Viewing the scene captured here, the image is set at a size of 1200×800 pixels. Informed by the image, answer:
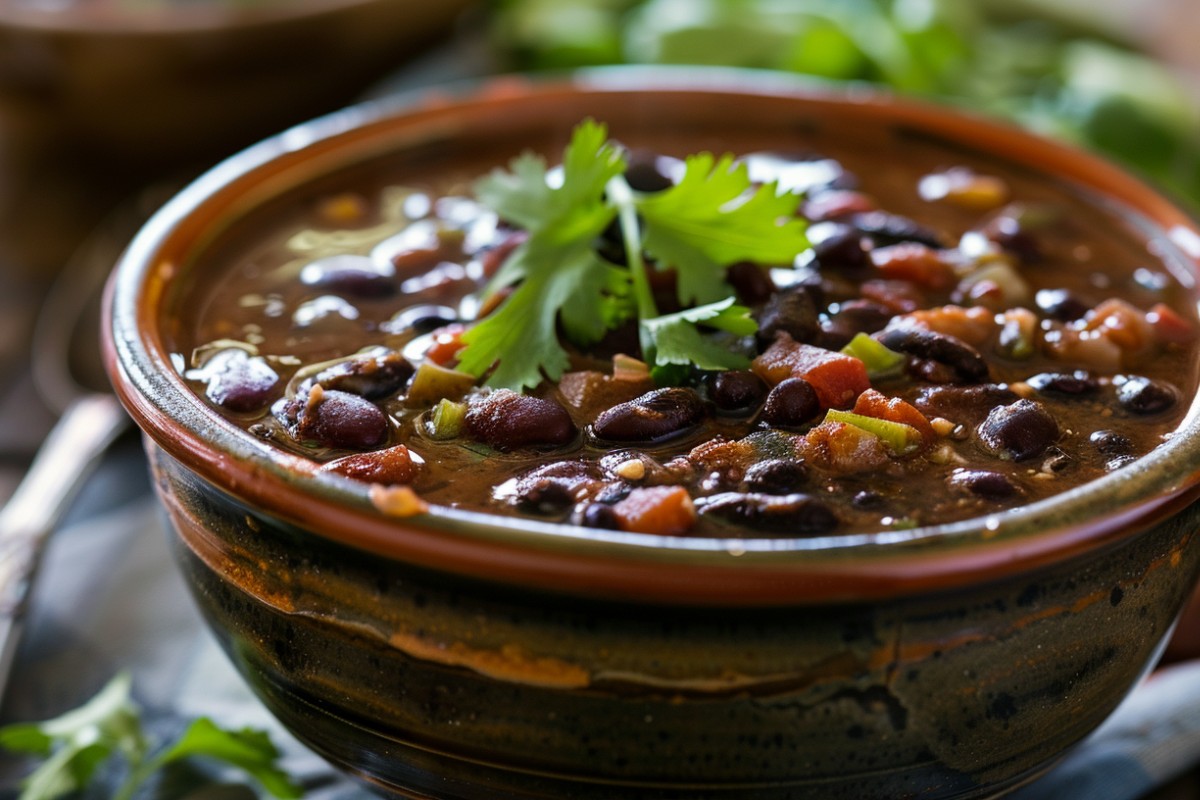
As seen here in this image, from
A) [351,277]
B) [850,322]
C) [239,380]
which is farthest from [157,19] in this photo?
[850,322]

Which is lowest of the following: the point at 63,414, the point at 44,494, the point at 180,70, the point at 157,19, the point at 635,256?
the point at 63,414

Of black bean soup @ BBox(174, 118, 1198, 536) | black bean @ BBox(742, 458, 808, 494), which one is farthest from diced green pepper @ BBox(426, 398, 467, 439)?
black bean @ BBox(742, 458, 808, 494)

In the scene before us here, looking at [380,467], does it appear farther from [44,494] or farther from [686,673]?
[44,494]

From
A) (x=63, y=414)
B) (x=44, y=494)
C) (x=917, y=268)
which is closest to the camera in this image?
(x=917, y=268)

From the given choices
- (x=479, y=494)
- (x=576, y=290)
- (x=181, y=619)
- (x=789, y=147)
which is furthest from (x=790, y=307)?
(x=181, y=619)

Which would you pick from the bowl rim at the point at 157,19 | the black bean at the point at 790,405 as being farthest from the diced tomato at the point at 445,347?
the bowl rim at the point at 157,19

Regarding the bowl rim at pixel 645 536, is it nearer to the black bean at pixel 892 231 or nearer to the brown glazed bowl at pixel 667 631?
the brown glazed bowl at pixel 667 631

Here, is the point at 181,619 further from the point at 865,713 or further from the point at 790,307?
the point at 865,713
